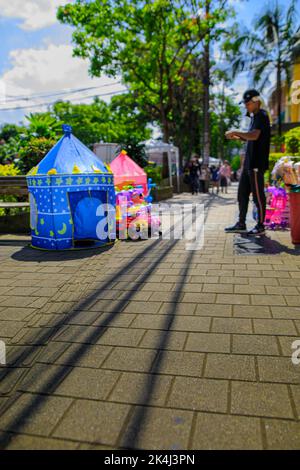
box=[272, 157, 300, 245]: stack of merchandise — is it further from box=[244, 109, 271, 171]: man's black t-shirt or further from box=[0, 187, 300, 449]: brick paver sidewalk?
box=[0, 187, 300, 449]: brick paver sidewalk

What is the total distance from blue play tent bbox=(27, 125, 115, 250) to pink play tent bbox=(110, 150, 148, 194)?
2447mm

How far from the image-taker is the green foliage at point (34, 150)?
33.3 ft

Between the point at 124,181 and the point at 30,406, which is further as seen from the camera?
the point at 124,181

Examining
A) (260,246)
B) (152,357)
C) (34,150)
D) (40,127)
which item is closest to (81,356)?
(152,357)

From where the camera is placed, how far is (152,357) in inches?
103

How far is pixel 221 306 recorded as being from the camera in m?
3.53

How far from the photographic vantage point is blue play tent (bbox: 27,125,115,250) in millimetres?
6070

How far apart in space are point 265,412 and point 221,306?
154 centimetres

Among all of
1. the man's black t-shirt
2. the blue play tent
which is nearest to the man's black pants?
the man's black t-shirt

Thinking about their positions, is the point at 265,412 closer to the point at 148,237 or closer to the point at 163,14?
the point at 148,237

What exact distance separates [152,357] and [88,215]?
Result: 394 cm

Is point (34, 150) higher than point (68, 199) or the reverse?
higher

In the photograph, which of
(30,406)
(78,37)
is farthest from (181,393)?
(78,37)

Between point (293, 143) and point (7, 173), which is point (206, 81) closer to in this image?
point (293, 143)
